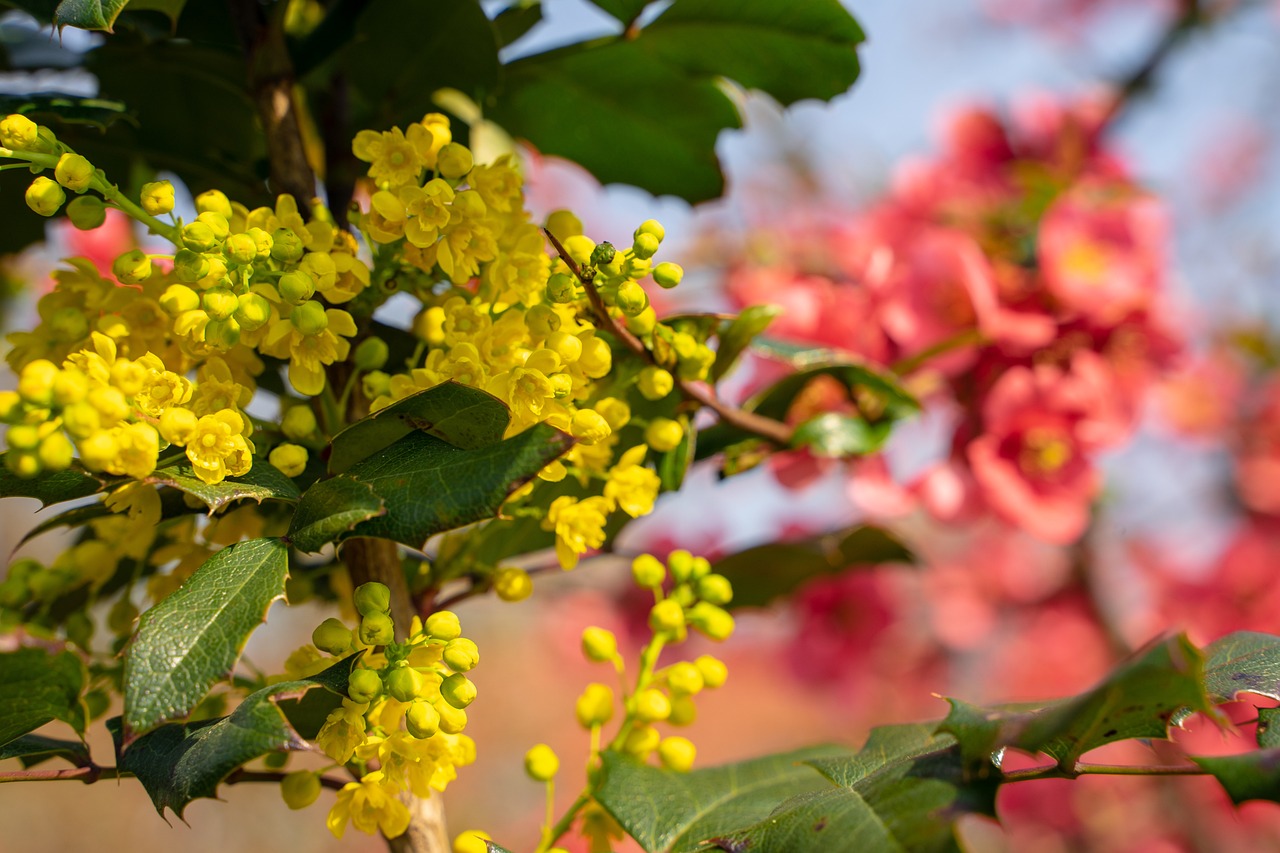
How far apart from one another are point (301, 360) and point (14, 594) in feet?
0.74

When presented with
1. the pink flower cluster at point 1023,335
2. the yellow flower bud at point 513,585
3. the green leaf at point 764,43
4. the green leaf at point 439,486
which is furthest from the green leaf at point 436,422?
the pink flower cluster at point 1023,335

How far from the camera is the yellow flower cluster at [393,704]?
329 mm

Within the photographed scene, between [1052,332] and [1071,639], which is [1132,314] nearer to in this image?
[1052,332]

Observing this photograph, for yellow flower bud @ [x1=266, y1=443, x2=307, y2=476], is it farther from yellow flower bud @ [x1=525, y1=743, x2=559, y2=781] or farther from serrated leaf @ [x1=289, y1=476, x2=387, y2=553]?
yellow flower bud @ [x1=525, y1=743, x2=559, y2=781]

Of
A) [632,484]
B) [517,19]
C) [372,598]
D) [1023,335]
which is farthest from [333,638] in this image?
[1023,335]

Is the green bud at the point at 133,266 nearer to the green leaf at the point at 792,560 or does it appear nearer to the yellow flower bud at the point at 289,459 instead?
the yellow flower bud at the point at 289,459

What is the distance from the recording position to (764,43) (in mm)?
555

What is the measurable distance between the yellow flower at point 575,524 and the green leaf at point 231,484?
0.36 feet

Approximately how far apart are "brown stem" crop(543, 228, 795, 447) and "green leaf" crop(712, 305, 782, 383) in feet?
0.06

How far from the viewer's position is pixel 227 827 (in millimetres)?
3713

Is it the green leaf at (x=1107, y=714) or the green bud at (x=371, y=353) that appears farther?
the green bud at (x=371, y=353)

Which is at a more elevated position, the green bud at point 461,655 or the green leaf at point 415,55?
the green leaf at point 415,55

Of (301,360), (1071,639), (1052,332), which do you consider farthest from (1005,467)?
(1071,639)

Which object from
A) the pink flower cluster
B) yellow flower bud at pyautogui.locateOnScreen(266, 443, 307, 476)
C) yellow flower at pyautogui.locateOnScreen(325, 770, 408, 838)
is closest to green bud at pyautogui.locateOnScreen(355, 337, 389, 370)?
yellow flower bud at pyautogui.locateOnScreen(266, 443, 307, 476)
